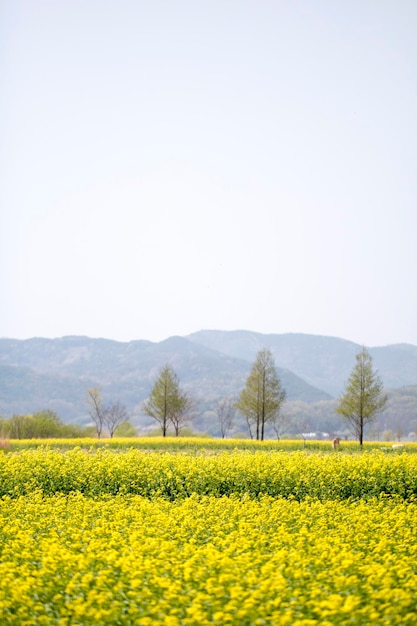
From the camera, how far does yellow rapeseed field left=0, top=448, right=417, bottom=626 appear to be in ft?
15.0

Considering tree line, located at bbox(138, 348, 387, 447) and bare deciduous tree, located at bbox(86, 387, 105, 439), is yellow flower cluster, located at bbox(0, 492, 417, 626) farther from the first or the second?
bare deciduous tree, located at bbox(86, 387, 105, 439)

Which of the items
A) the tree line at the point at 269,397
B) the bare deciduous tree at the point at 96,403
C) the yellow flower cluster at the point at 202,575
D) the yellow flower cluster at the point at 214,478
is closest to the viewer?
the yellow flower cluster at the point at 202,575

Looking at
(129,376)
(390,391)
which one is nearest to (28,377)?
(129,376)

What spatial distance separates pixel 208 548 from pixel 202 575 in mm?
607

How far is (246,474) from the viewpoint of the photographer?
11469 mm

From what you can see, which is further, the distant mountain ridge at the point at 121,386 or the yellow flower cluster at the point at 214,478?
the distant mountain ridge at the point at 121,386

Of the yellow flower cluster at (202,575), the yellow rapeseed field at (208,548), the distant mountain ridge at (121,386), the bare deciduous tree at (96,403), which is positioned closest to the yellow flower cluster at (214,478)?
the yellow rapeseed field at (208,548)

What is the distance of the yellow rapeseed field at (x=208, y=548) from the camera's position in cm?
457

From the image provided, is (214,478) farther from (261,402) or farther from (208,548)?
(261,402)

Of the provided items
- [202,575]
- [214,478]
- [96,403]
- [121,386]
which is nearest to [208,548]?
[202,575]

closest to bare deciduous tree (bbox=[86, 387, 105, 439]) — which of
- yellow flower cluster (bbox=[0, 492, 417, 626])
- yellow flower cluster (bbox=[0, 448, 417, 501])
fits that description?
yellow flower cluster (bbox=[0, 448, 417, 501])

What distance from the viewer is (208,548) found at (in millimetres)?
5719

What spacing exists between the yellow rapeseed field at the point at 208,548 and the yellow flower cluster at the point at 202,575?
15 millimetres

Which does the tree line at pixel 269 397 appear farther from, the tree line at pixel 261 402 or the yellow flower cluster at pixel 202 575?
the yellow flower cluster at pixel 202 575
